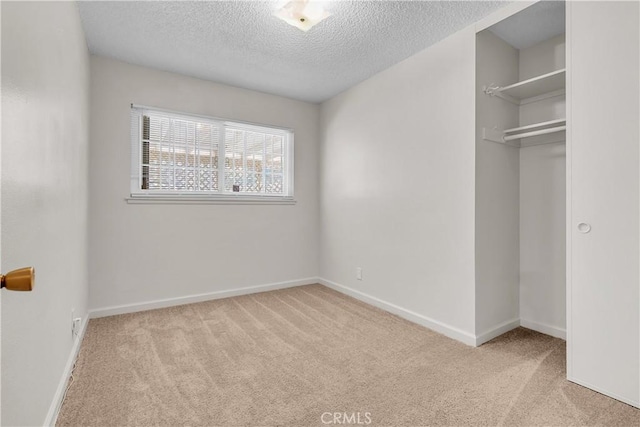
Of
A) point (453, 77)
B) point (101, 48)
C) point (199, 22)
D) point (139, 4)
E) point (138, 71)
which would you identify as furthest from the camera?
point (138, 71)

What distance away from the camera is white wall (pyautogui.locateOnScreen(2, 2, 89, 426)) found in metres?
1.04

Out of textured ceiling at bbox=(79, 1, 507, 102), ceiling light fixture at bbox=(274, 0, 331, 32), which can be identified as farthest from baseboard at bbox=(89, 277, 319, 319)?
ceiling light fixture at bbox=(274, 0, 331, 32)

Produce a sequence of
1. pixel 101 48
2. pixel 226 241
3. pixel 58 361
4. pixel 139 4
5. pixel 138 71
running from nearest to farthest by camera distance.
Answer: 1. pixel 58 361
2. pixel 139 4
3. pixel 101 48
4. pixel 138 71
5. pixel 226 241

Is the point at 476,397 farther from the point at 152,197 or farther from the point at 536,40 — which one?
the point at 152,197

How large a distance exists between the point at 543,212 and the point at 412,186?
1.07 metres

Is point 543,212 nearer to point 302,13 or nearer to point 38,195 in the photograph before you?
point 302,13

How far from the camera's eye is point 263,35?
2561mm

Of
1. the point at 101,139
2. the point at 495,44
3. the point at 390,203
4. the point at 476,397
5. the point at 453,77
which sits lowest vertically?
the point at 476,397

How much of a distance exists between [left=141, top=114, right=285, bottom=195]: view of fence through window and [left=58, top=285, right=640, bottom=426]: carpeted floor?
1.48 metres

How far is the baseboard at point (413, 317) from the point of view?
245cm

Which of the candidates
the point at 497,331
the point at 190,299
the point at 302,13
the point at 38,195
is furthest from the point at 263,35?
the point at 497,331

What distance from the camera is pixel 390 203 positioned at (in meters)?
3.15

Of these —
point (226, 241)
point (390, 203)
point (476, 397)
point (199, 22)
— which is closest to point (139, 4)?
point (199, 22)

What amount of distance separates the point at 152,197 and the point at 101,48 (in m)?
1.40
